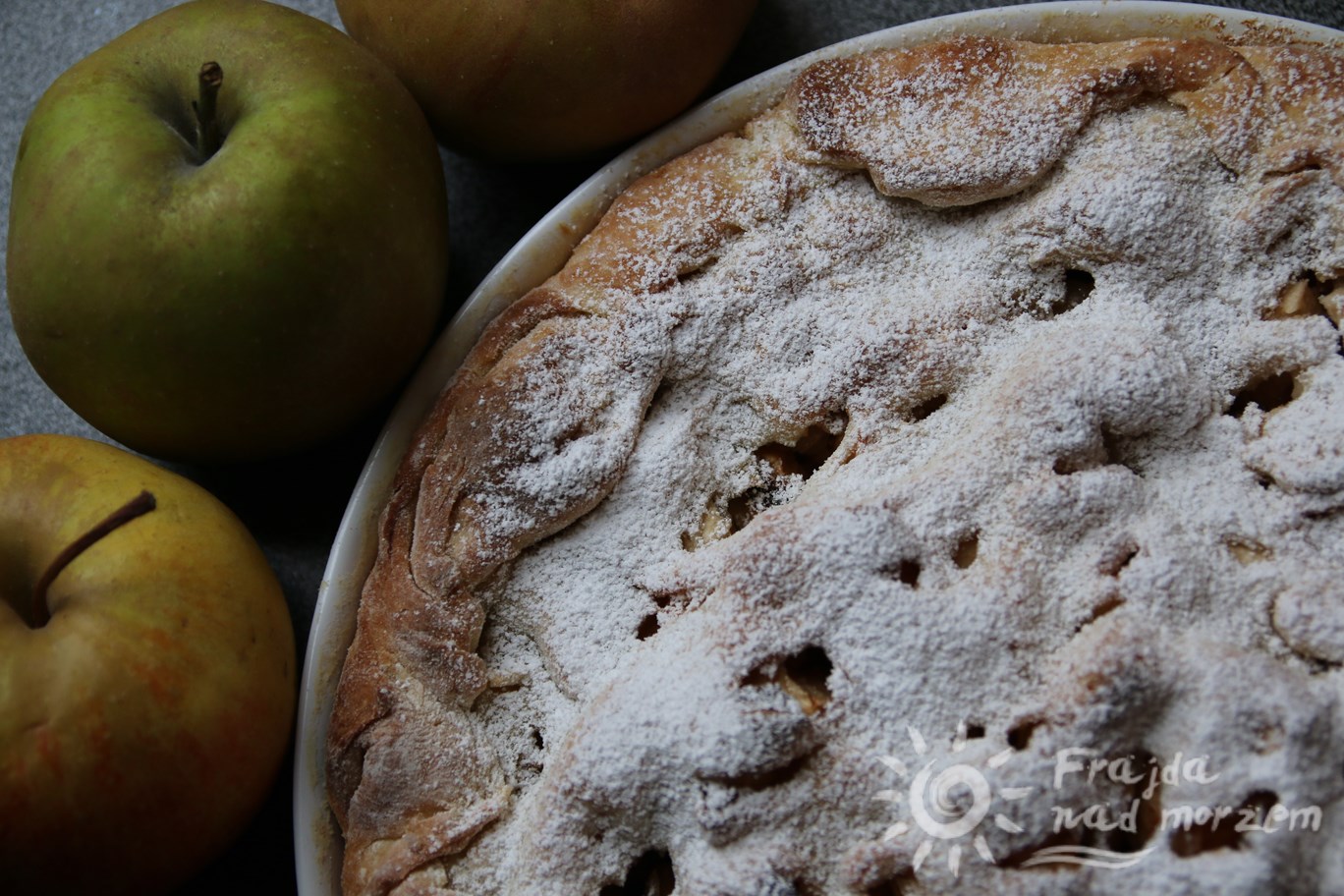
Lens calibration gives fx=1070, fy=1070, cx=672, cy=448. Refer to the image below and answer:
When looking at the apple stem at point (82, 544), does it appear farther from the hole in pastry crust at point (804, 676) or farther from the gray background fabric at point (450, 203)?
the hole in pastry crust at point (804, 676)

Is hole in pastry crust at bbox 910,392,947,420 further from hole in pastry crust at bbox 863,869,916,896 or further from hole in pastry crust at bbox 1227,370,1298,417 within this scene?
hole in pastry crust at bbox 863,869,916,896

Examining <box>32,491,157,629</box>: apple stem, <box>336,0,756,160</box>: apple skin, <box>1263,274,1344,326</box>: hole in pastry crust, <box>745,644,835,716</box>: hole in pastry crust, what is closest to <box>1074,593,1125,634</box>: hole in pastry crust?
<box>745,644,835,716</box>: hole in pastry crust

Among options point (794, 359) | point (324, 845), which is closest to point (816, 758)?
point (794, 359)

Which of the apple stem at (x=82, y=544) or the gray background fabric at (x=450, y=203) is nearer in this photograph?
the apple stem at (x=82, y=544)

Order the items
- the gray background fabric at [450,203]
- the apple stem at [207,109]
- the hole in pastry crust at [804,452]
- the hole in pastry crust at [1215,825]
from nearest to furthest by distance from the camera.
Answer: the hole in pastry crust at [1215,825]
the apple stem at [207,109]
the hole in pastry crust at [804,452]
the gray background fabric at [450,203]

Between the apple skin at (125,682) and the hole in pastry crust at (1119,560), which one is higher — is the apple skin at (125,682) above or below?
below

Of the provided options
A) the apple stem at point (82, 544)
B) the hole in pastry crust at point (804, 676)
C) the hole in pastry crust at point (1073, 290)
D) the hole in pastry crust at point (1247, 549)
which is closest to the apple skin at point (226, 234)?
the apple stem at point (82, 544)

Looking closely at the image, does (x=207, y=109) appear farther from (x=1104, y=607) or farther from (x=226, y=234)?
(x=1104, y=607)
